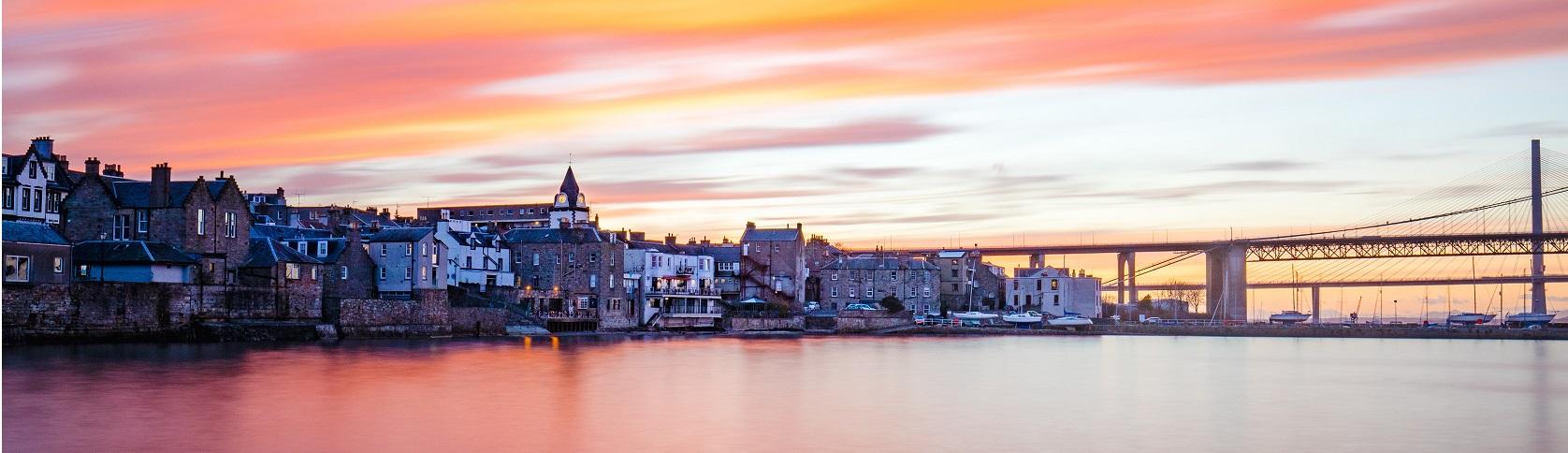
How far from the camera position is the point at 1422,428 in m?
32.0

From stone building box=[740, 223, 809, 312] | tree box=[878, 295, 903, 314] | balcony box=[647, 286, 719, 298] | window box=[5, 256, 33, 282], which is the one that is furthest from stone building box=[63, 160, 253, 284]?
tree box=[878, 295, 903, 314]

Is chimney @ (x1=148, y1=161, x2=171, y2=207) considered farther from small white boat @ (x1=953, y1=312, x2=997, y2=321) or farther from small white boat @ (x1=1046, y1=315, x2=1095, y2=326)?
small white boat @ (x1=1046, y1=315, x2=1095, y2=326)

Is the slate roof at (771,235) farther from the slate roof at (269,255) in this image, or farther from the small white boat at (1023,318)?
the slate roof at (269,255)

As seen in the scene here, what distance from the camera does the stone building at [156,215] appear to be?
54406 mm

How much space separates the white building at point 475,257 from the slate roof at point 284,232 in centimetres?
572

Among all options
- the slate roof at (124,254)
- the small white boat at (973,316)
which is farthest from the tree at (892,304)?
the slate roof at (124,254)

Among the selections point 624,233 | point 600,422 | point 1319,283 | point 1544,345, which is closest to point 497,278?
point 624,233

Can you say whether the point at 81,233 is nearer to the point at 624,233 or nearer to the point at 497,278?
the point at 497,278

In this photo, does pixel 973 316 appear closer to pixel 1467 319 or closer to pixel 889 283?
pixel 889 283

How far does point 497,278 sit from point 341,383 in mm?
38133

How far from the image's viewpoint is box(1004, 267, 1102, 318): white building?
107 m

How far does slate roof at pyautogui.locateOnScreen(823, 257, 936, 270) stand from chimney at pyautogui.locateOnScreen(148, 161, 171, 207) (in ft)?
180

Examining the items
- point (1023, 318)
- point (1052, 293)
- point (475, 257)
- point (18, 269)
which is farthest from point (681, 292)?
point (18, 269)

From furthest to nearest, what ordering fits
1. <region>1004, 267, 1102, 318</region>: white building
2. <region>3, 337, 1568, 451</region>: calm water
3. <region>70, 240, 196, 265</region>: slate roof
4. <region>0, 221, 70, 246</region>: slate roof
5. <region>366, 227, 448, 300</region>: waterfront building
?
1. <region>1004, 267, 1102, 318</region>: white building
2. <region>366, 227, 448, 300</region>: waterfront building
3. <region>70, 240, 196, 265</region>: slate roof
4. <region>0, 221, 70, 246</region>: slate roof
5. <region>3, 337, 1568, 451</region>: calm water
